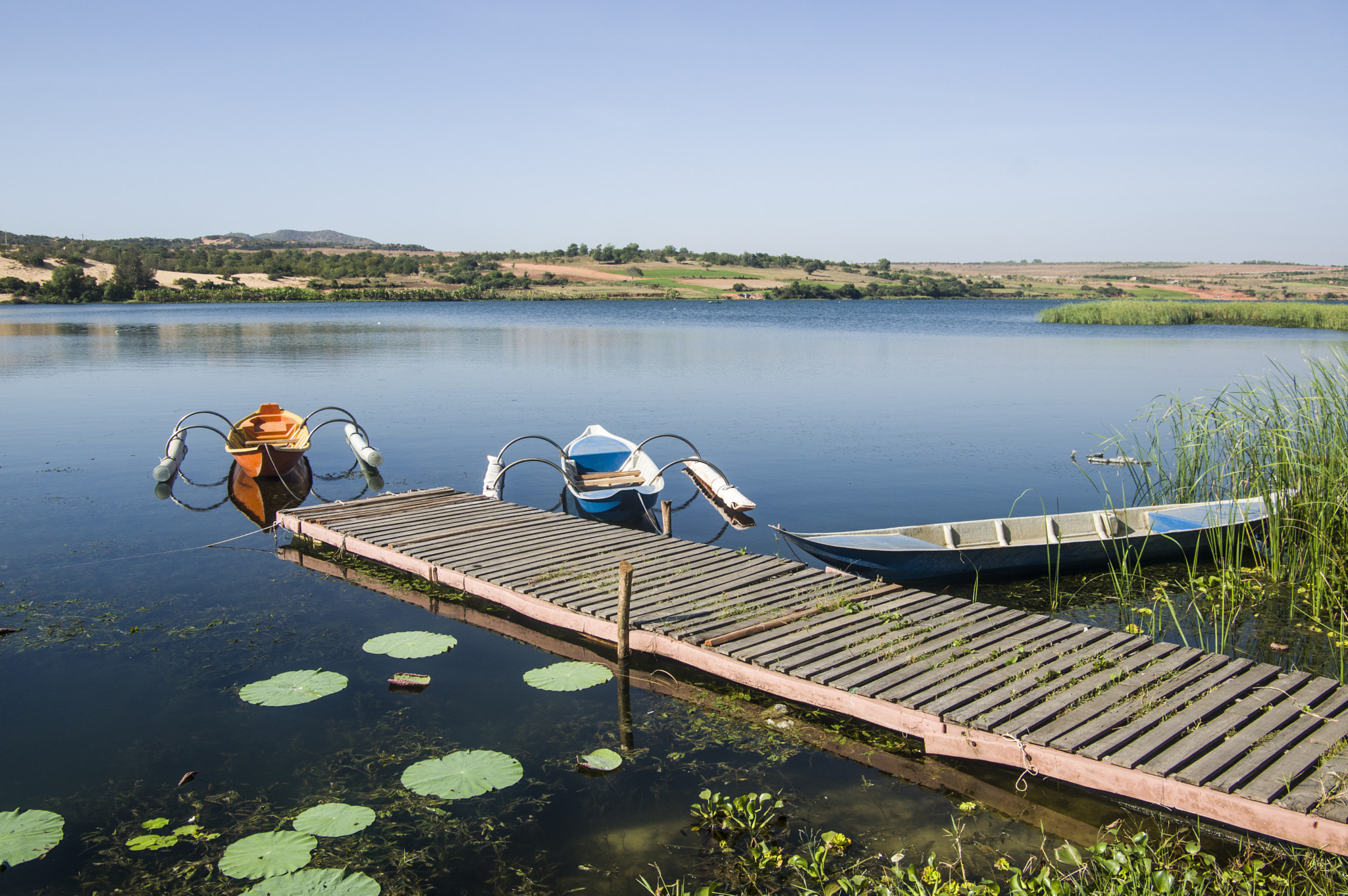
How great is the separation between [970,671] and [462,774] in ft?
11.7

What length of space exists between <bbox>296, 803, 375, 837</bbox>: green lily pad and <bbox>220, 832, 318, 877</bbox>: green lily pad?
0.07m

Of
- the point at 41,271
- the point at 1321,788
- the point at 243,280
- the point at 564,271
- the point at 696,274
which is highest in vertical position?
the point at 564,271

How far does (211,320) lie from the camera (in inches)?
2349

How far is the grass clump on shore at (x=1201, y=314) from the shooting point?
50.2 metres

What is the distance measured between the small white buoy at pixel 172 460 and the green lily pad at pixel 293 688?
29.7 feet

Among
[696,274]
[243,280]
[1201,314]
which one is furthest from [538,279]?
[1201,314]

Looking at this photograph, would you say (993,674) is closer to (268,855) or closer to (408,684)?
(408,684)

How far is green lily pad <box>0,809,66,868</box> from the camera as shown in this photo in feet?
15.6

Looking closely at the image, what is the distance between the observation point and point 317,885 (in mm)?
4488

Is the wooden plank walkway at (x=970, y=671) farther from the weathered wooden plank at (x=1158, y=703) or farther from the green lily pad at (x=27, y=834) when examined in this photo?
the green lily pad at (x=27, y=834)

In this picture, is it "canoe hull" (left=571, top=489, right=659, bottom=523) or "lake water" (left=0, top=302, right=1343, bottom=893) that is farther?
"canoe hull" (left=571, top=489, right=659, bottom=523)

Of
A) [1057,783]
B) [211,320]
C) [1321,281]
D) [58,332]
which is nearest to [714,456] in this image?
[1057,783]

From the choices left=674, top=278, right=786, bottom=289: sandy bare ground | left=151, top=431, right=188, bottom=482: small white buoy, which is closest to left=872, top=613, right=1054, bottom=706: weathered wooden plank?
left=151, top=431, right=188, bottom=482: small white buoy

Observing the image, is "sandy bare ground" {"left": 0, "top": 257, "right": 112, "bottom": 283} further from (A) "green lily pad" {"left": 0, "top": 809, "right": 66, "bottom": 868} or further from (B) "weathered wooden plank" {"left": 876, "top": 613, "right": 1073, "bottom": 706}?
(B) "weathered wooden plank" {"left": 876, "top": 613, "right": 1073, "bottom": 706}
